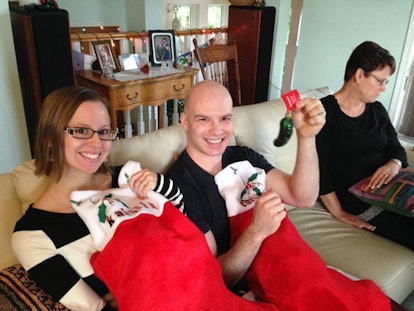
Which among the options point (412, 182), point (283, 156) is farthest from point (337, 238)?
point (283, 156)

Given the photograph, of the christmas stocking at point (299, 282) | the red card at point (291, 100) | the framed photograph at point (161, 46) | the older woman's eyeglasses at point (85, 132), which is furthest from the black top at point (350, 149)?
the framed photograph at point (161, 46)

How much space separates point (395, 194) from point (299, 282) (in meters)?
0.84

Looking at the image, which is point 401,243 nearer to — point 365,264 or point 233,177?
point 365,264

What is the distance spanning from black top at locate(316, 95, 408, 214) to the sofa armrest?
4.03 feet

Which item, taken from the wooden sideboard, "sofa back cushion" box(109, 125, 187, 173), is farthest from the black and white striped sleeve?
the wooden sideboard

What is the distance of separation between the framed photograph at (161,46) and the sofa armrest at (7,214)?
189 centimetres

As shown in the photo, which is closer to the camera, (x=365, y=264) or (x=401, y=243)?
(x=365, y=264)

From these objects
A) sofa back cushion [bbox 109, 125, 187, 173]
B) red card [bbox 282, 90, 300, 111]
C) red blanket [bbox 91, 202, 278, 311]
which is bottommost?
red blanket [bbox 91, 202, 278, 311]

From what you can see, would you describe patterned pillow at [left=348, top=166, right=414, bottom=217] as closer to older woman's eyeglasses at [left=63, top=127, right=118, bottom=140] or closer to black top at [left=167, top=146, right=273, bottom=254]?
black top at [left=167, top=146, right=273, bottom=254]

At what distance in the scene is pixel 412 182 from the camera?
1607 mm

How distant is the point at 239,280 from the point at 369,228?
0.84 meters

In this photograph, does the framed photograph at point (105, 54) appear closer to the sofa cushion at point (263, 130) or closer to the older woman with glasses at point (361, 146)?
the sofa cushion at point (263, 130)

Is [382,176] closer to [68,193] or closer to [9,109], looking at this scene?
[68,193]

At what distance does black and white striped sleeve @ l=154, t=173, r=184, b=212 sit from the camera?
1.08 meters
